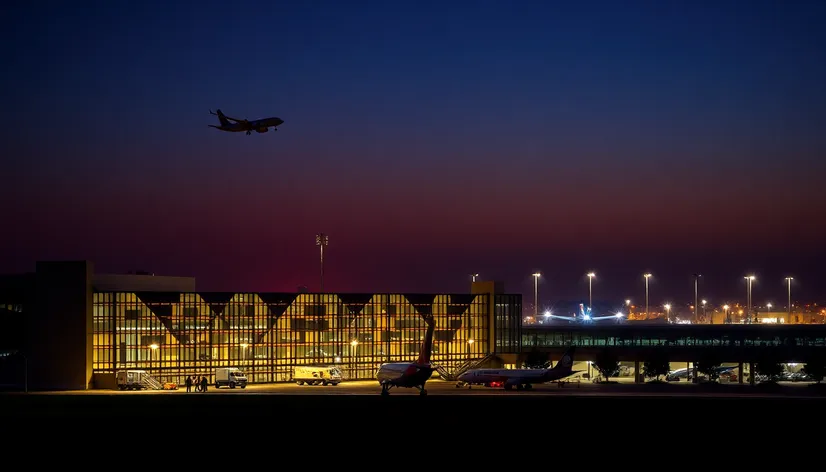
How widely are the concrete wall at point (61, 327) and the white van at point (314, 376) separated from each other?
22442 millimetres

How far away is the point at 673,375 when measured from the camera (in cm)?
14088

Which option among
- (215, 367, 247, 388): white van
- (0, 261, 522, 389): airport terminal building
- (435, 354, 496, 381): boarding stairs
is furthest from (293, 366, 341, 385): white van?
(435, 354, 496, 381): boarding stairs

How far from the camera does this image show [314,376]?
107062 millimetres

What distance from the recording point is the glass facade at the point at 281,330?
10562 centimetres

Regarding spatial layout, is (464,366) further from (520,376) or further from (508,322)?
(520,376)

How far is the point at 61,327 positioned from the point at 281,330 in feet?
83.5

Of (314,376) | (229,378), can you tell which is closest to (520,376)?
(314,376)
